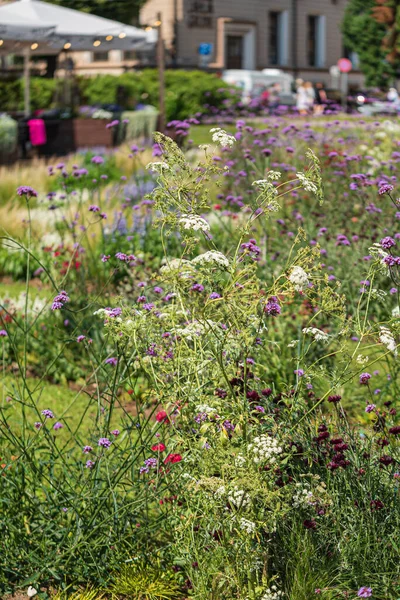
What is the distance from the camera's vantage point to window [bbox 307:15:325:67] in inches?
1966

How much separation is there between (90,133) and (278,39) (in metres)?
32.9

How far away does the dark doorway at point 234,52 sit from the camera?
4628 cm

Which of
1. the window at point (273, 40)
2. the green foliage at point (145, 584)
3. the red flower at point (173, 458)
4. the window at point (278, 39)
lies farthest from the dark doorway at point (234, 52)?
the green foliage at point (145, 584)

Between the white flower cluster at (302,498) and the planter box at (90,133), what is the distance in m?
15.3

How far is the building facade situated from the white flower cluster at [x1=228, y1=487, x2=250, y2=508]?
38.9 meters

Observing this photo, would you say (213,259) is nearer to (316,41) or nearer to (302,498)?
(302,498)

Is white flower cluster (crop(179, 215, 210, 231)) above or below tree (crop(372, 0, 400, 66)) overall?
above

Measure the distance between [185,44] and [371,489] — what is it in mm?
41668

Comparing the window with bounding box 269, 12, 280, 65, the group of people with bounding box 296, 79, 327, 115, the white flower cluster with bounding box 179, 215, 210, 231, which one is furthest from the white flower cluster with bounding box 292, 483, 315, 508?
the window with bounding box 269, 12, 280, 65

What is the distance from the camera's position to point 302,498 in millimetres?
3008

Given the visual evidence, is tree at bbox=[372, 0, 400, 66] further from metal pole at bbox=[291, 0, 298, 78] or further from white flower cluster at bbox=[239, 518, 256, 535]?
white flower cluster at bbox=[239, 518, 256, 535]

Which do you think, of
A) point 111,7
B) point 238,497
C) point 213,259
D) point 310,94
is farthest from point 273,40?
point 238,497

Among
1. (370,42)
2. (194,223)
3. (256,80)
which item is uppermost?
(194,223)

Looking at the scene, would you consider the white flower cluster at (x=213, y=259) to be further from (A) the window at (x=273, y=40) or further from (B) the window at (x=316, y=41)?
(B) the window at (x=316, y=41)
